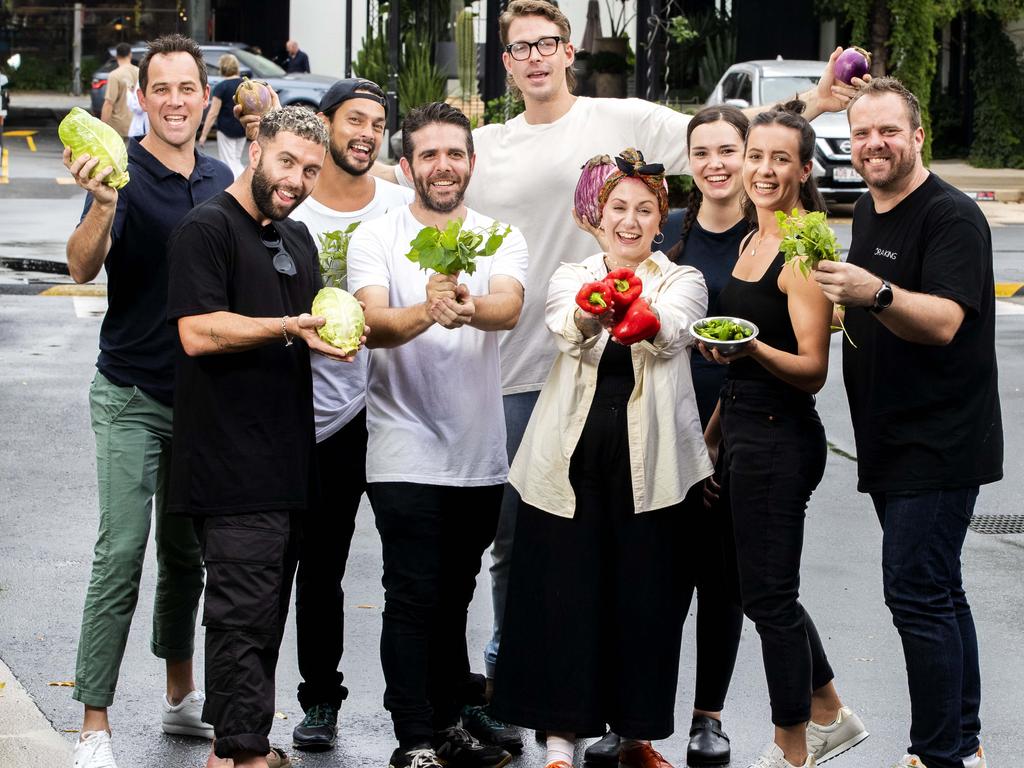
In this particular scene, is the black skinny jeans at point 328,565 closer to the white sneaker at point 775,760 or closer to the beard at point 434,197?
the beard at point 434,197

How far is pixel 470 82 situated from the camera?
25250mm

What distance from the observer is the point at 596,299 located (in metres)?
4.56

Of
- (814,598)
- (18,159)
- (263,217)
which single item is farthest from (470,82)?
(263,217)

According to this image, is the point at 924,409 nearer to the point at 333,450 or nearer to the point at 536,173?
the point at 536,173

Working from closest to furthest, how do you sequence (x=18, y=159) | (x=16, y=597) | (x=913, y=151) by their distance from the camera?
(x=913, y=151) < (x=16, y=597) < (x=18, y=159)

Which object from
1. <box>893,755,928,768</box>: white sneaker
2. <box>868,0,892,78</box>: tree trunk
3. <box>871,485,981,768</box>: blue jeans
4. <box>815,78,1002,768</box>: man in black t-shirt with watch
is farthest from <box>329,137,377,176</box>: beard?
<box>868,0,892,78</box>: tree trunk

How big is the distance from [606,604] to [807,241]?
1398 mm

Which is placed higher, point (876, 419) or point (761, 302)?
point (761, 302)

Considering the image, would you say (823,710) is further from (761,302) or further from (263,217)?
(263,217)

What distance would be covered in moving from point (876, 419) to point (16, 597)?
3967 mm

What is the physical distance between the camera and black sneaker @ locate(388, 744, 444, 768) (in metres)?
4.84

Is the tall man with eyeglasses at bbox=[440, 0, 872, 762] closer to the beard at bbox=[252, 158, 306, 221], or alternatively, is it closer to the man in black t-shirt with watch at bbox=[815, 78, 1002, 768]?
the man in black t-shirt with watch at bbox=[815, 78, 1002, 768]

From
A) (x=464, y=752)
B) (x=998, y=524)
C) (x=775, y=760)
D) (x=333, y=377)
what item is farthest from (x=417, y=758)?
(x=998, y=524)

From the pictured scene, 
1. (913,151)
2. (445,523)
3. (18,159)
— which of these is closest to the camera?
(913,151)
